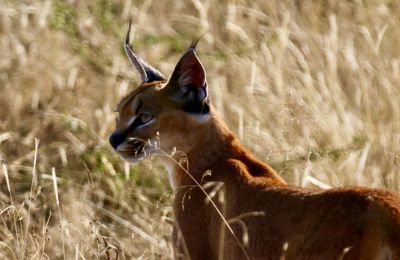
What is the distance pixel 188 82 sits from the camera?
711cm

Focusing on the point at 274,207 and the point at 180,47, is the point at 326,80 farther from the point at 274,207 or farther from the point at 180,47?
the point at 274,207

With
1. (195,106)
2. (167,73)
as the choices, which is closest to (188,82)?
(195,106)

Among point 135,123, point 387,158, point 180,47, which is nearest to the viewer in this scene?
point 135,123

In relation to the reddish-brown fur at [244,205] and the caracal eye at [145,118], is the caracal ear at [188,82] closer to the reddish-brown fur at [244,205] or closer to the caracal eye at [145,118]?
the reddish-brown fur at [244,205]

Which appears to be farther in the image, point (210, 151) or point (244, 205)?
point (210, 151)

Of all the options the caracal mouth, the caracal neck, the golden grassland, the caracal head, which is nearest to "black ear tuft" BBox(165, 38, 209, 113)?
the caracal head

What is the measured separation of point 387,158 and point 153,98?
3328mm

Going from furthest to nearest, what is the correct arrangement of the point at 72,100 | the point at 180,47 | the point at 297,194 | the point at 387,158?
the point at 180,47 < the point at 72,100 < the point at 387,158 < the point at 297,194

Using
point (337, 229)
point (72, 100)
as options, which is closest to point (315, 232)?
point (337, 229)

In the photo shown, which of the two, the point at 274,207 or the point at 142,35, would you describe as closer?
the point at 274,207

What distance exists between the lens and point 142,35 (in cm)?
1190

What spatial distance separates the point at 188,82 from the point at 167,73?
13.5ft

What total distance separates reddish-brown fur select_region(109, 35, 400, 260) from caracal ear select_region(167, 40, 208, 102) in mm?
13

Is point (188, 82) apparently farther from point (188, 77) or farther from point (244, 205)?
point (244, 205)
